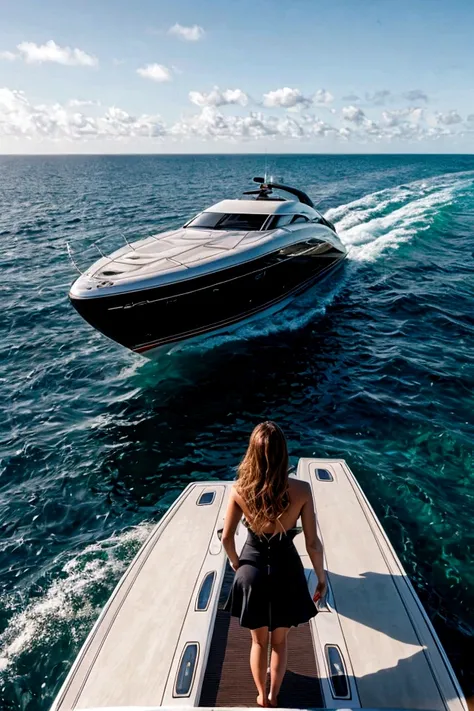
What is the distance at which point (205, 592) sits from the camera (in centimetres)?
445

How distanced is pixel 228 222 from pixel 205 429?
7012 millimetres

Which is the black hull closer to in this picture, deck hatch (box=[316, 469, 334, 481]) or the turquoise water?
the turquoise water

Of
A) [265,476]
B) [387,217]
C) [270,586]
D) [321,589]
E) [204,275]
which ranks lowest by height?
[321,589]

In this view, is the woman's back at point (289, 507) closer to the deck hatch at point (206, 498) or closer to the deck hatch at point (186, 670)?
the deck hatch at point (186, 670)

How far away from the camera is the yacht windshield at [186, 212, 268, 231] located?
1328cm

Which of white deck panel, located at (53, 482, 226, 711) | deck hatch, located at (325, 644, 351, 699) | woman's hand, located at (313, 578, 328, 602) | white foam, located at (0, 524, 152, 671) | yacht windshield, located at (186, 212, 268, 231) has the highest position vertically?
yacht windshield, located at (186, 212, 268, 231)

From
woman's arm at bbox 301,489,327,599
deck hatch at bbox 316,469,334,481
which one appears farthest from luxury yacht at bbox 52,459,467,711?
deck hatch at bbox 316,469,334,481

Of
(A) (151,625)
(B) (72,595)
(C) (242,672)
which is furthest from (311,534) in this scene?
(B) (72,595)

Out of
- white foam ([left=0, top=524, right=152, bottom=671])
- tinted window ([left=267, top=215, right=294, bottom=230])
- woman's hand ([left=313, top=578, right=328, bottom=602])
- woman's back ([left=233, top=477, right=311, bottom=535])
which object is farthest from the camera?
tinted window ([left=267, top=215, right=294, bottom=230])

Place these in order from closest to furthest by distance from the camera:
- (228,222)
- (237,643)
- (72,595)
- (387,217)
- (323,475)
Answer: (237,643) < (72,595) < (323,475) < (228,222) < (387,217)

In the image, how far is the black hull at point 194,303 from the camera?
31.7 feet

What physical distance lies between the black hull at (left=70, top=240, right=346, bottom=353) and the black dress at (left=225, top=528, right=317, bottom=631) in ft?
24.4

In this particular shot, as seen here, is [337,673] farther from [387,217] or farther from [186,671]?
[387,217]

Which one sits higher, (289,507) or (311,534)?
(289,507)
